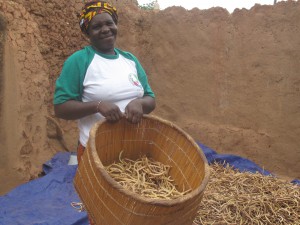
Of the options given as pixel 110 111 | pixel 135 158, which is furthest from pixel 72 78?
pixel 135 158

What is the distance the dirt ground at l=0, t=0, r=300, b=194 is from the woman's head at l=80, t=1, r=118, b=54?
63.1 inches

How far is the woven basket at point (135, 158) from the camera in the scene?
3.94 feet

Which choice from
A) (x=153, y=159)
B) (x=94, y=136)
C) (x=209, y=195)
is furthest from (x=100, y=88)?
(x=209, y=195)

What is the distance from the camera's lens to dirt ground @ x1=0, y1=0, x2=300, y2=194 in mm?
3307

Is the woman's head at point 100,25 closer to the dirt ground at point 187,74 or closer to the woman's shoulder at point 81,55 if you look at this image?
the woman's shoulder at point 81,55

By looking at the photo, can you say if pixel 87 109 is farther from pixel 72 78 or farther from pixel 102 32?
pixel 102 32

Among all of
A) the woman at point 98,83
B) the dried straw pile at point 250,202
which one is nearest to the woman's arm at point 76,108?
the woman at point 98,83

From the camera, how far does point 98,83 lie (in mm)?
1638

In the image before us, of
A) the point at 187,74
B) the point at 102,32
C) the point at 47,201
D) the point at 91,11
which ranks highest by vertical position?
the point at 91,11

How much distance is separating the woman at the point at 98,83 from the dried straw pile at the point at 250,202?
145 cm

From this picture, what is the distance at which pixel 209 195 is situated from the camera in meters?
3.13

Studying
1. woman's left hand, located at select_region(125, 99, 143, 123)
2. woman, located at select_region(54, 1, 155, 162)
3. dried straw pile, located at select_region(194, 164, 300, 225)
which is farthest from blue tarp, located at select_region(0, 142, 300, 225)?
woman's left hand, located at select_region(125, 99, 143, 123)

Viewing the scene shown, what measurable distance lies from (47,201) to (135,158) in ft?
5.22

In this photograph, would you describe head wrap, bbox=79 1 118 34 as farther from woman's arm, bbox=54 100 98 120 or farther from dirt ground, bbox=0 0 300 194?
dirt ground, bbox=0 0 300 194
